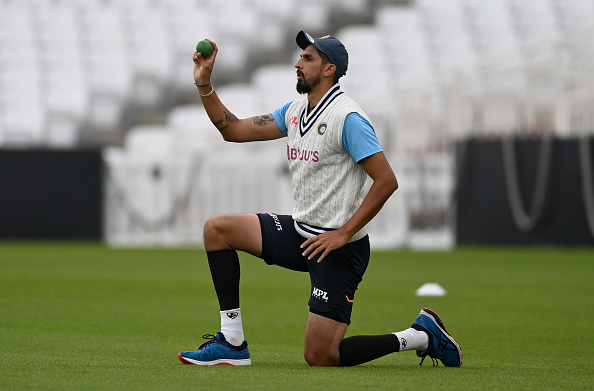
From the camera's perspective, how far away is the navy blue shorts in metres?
5.30

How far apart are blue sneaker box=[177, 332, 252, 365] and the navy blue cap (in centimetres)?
150

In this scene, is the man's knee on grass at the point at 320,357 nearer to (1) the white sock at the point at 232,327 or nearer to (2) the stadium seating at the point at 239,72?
(1) the white sock at the point at 232,327

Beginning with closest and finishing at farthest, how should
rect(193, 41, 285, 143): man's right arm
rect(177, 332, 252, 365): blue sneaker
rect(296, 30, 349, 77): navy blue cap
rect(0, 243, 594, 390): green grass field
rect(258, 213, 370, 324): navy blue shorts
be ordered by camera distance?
rect(0, 243, 594, 390): green grass field → rect(177, 332, 252, 365): blue sneaker → rect(258, 213, 370, 324): navy blue shorts → rect(296, 30, 349, 77): navy blue cap → rect(193, 41, 285, 143): man's right arm

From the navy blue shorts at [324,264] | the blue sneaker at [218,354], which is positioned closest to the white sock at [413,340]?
the navy blue shorts at [324,264]

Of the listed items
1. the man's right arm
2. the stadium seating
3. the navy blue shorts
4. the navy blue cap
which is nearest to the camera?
the navy blue shorts

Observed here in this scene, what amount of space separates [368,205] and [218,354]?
103 centimetres

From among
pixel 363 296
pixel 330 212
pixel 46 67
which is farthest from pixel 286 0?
pixel 330 212

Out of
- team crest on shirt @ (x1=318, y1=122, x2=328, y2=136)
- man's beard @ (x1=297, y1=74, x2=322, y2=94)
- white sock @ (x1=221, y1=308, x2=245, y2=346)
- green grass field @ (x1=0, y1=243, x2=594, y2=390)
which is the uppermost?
man's beard @ (x1=297, y1=74, x2=322, y2=94)

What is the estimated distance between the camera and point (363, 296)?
9.58 m

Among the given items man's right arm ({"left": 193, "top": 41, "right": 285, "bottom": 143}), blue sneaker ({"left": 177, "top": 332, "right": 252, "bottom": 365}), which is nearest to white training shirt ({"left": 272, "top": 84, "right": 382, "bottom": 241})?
man's right arm ({"left": 193, "top": 41, "right": 285, "bottom": 143})

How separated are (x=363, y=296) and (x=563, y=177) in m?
7.72

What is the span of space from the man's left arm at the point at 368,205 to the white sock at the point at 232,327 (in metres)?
0.49

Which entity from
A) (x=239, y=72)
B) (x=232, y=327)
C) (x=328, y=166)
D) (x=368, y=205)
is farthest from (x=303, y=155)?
(x=239, y=72)

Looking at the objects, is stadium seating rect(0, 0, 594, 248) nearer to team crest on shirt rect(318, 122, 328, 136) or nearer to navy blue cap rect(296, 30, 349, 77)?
navy blue cap rect(296, 30, 349, 77)
